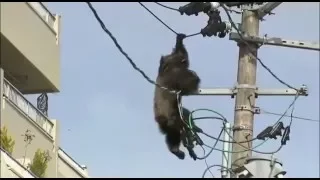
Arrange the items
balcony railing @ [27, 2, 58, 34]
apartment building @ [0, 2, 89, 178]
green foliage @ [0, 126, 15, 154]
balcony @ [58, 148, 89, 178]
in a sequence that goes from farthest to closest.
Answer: balcony @ [58, 148, 89, 178], balcony railing @ [27, 2, 58, 34], apartment building @ [0, 2, 89, 178], green foliage @ [0, 126, 15, 154]

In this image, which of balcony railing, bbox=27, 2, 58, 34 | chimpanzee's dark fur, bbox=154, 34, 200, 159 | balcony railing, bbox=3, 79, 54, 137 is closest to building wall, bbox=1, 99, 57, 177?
balcony railing, bbox=3, 79, 54, 137

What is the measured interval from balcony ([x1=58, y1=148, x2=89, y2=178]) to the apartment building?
14cm

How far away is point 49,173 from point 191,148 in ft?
29.3

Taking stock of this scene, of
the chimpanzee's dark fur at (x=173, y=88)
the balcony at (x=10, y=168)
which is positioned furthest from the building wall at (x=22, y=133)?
the chimpanzee's dark fur at (x=173, y=88)

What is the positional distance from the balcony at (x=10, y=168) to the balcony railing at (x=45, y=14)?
4.26 metres

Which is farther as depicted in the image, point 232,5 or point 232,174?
point 232,5

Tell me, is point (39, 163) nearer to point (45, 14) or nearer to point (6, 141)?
point (6, 141)

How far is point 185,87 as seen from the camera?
12.9 m

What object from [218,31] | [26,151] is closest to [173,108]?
[218,31]

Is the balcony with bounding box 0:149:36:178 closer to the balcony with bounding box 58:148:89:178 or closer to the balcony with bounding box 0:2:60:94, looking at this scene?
the balcony with bounding box 0:2:60:94

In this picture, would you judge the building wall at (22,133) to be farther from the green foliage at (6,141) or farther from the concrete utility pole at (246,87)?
the concrete utility pole at (246,87)

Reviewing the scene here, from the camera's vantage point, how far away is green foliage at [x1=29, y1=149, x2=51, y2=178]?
778 inches

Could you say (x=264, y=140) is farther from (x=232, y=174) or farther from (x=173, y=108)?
(x=232, y=174)

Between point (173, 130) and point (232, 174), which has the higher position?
point (173, 130)
